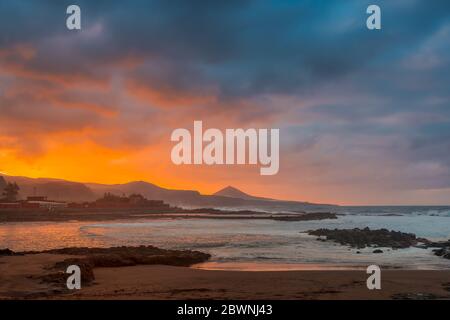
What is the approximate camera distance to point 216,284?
16391 millimetres

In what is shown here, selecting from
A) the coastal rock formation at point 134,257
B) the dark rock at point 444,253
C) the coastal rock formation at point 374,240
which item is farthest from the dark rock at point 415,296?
the coastal rock formation at point 374,240

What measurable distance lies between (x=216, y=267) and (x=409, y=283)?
985 centimetres

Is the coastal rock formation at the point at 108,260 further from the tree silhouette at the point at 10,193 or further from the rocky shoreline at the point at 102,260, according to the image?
the tree silhouette at the point at 10,193

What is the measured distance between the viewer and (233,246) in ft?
111

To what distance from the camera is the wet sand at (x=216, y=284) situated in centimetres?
1411

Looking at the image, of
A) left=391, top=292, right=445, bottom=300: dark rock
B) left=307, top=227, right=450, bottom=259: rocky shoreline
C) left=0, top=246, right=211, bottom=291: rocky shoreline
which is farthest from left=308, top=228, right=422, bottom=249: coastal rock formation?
left=391, top=292, right=445, bottom=300: dark rock

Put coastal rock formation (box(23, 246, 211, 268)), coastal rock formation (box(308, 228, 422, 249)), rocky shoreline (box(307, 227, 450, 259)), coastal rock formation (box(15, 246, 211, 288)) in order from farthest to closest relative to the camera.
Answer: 1. coastal rock formation (box(308, 228, 422, 249))
2. rocky shoreline (box(307, 227, 450, 259))
3. coastal rock formation (box(23, 246, 211, 268))
4. coastal rock formation (box(15, 246, 211, 288))

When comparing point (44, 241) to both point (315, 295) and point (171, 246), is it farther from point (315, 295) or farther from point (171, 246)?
point (315, 295)

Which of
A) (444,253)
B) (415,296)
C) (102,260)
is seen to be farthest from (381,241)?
(102,260)

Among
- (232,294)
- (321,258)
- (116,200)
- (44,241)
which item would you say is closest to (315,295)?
(232,294)

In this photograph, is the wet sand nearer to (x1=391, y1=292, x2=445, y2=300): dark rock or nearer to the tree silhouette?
(x1=391, y1=292, x2=445, y2=300): dark rock

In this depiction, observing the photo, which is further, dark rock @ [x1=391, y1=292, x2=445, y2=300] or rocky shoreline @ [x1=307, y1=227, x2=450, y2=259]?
rocky shoreline @ [x1=307, y1=227, x2=450, y2=259]

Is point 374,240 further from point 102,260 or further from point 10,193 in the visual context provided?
point 10,193

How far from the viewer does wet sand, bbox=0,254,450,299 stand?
14109 millimetres
